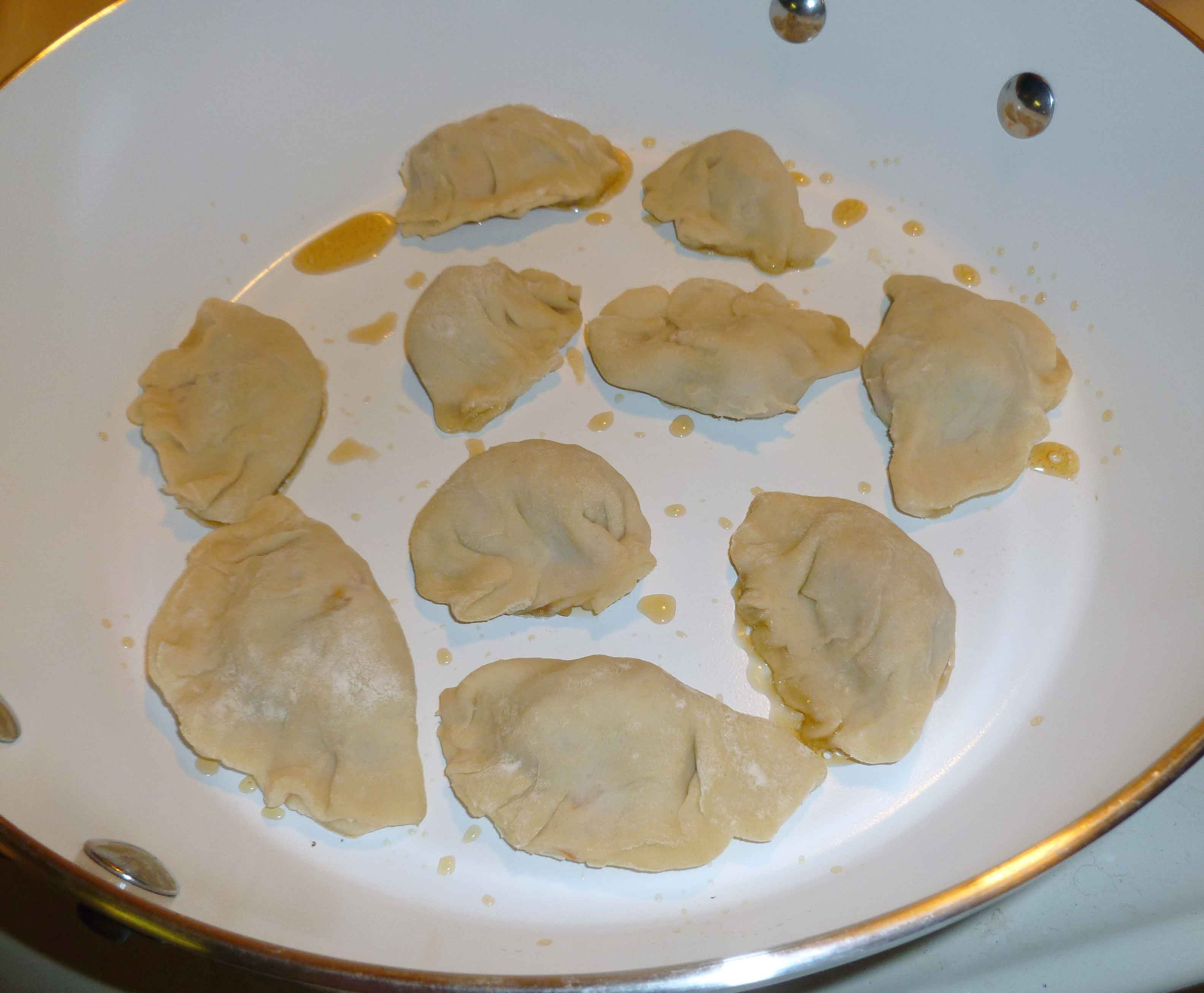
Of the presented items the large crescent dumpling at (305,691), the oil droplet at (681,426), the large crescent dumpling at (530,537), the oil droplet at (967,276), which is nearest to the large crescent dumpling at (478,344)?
the large crescent dumpling at (530,537)

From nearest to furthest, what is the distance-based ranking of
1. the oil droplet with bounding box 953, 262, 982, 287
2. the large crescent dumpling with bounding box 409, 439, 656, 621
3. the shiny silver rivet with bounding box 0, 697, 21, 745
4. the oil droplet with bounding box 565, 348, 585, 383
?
the shiny silver rivet with bounding box 0, 697, 21, 745, the large crescent dumpling with bounding box 409, 439, 656, 621, the oil droplet with bounding box 565, 348, 585, 383, the oil droplet with bounding box 953, 262, 982, 287

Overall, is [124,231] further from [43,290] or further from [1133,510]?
[1133,510]

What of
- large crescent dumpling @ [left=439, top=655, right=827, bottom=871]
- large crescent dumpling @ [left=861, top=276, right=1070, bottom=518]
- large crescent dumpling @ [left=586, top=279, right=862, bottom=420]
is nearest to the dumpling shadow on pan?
large crescent dumpling @ [left=586, top=279, right=862, bottom=420]

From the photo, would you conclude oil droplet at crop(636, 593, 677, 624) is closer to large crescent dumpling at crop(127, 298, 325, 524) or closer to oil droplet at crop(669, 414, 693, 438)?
oil droplet at crop(669, 414, 693, 438)

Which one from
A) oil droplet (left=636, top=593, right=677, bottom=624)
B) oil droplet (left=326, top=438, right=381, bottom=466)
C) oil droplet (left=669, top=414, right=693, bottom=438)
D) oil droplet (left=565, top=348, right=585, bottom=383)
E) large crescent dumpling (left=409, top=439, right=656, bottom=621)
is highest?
oil droplet (left=565, top=348, right=585, bottom=383)

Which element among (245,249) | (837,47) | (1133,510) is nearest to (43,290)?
(245,249)

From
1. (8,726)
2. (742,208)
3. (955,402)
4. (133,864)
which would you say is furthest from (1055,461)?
(8,726)
